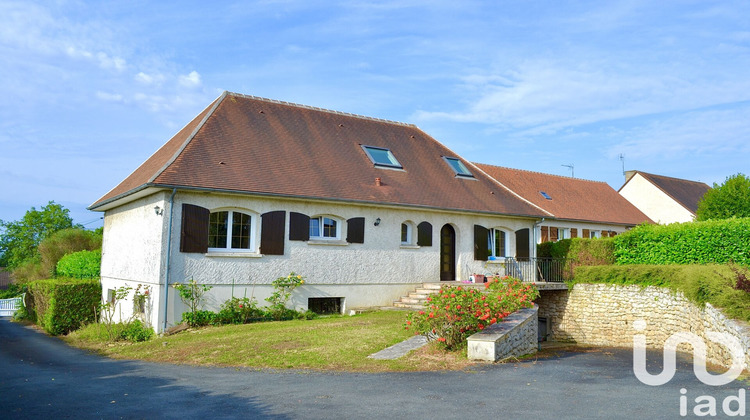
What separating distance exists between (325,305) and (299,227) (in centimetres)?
257

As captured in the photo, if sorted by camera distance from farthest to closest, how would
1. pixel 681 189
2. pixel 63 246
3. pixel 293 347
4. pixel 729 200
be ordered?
pixel 681 189 → pixel 63 246 → pixel 729 200 → pixel 293 347

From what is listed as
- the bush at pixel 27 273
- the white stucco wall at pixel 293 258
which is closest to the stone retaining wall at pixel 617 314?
the white stucco wall at pixel 293 258

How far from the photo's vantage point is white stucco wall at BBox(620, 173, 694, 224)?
3672 cm

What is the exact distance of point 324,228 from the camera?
17.2 metres

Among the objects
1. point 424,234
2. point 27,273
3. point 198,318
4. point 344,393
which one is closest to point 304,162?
point 424,234

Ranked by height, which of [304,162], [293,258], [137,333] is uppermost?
[304,162]

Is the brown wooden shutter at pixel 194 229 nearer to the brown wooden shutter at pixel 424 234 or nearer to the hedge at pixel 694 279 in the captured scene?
the brown wooden shutter at pixel 424 234

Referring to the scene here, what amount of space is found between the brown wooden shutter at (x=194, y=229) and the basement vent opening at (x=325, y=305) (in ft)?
12.0

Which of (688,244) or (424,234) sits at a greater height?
(424,234)

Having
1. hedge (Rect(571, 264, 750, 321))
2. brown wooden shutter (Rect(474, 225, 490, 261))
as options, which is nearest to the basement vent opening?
brown wooden shutter (Rect(474, 225, 490, 261))

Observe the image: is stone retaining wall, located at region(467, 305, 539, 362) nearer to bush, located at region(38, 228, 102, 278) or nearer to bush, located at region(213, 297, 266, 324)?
bush, located at region(213, 297, 266, 324)

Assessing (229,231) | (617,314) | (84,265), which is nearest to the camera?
(229,231)

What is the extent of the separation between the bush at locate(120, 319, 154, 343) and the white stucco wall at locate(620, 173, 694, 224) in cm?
3307

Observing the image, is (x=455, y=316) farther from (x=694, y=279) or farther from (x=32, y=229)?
(x=32, y=229)
